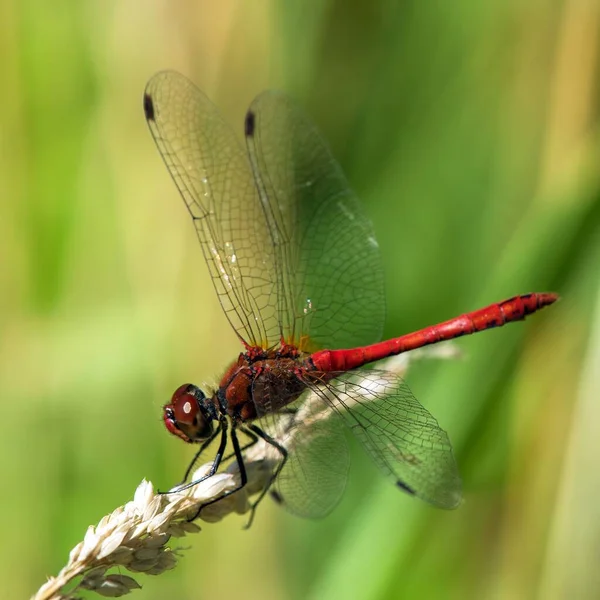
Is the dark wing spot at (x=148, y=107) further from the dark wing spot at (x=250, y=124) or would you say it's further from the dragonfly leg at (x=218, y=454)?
the dragonfly leg at (x=218, y=454)

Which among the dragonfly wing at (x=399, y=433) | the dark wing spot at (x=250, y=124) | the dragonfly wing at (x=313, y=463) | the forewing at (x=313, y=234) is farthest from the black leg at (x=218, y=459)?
the dark wing spot at (x=250, y=124)

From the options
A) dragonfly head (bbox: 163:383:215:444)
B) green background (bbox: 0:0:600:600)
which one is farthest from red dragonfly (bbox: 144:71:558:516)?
green background (bbox: 0:0:600:600)

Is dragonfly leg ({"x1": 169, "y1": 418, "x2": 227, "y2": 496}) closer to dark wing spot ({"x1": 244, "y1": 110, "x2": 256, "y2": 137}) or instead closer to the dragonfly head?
the dragonfly head

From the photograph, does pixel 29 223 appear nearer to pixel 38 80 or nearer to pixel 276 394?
pixel 38 80

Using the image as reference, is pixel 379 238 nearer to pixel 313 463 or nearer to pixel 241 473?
pixel 313 463

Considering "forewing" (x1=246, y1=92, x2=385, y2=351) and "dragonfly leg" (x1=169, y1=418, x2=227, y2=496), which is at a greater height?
"forewing" (x1=246, y1=92, x2=385, y2=351)

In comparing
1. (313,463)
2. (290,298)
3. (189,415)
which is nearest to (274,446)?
(313,463)
